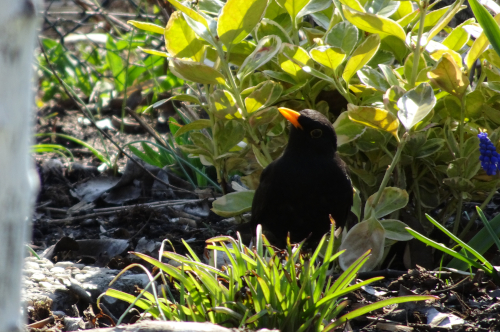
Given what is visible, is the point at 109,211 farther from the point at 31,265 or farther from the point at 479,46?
the point at 479,46

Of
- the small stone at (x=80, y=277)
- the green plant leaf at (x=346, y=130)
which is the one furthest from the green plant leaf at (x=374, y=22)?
the small stone at (x=80, y=277)

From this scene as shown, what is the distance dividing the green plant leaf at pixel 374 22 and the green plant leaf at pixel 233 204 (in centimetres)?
95

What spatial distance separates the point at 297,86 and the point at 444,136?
67 cm

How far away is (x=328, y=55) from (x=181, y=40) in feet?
2.09

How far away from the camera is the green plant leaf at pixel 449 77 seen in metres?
1.99

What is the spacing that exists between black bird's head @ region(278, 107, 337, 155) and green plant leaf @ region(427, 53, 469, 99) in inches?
20.9

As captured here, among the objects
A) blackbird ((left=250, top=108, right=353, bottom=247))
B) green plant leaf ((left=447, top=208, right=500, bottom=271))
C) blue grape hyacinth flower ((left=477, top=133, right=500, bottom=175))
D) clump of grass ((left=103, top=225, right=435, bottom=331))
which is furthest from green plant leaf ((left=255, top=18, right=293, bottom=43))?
clump of grass ((left=103, top=225, right=435, bottom=331))

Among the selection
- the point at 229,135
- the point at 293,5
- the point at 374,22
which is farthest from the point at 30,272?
the point at 374,22

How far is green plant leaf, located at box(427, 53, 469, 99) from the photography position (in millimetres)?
1993

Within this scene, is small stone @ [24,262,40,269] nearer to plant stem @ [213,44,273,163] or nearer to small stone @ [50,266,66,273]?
small stone @ [50,266,66,273]

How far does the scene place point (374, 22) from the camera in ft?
6.63

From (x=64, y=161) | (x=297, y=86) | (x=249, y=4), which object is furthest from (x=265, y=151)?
(x=64, y=161)

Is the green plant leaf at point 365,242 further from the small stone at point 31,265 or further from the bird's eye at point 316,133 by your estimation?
the small stone at point 31,265

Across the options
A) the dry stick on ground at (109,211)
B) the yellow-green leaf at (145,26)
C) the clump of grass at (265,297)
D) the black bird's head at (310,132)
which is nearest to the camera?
the clump of grass at (265,297)
